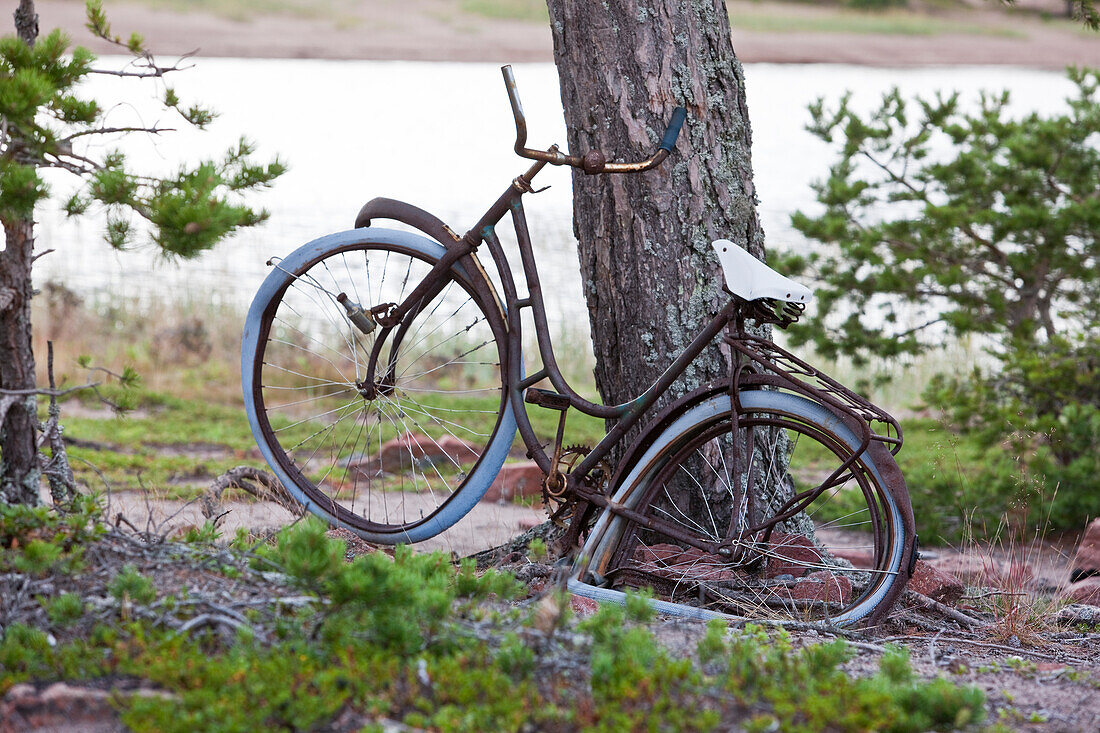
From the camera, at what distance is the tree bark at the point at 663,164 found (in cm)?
317

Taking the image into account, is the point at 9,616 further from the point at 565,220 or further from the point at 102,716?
the point at 565,220

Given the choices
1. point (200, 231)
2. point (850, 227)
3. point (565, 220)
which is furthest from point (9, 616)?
point (565, 220)

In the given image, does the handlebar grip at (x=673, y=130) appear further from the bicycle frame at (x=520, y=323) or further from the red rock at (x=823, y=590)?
the red rock at (x=823, y=590)

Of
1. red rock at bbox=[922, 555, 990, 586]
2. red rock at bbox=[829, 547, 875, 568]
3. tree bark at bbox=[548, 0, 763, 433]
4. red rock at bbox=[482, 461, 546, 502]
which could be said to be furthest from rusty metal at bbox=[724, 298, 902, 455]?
red rock at bbox=[482, 461, 546, 502]

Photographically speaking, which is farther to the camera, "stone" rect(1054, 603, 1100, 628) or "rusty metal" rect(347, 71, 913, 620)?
"stone" rect(1054, 603, 1100, 628)

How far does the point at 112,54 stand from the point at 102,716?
14229 mm

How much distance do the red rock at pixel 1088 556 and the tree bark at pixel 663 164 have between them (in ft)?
5.96

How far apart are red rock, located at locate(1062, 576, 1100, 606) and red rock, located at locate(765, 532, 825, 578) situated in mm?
1007

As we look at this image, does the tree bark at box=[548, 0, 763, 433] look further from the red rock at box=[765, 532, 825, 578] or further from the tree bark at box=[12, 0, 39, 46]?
the tree bark at box=[12, 0, 39, 46]

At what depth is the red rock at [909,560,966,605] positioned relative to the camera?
315 cm

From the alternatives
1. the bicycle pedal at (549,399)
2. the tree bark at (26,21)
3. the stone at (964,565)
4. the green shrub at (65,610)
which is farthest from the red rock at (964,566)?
the tree bark at (26,21)

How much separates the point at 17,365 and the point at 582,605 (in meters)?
1.75

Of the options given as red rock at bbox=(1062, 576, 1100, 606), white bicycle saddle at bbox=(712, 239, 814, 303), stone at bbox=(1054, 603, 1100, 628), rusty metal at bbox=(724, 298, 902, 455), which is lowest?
red rock at bbox=(1062, 576, 1100, 606)

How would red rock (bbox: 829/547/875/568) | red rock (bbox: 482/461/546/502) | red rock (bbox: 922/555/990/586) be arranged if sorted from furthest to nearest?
1. red rock (bbox: 482/461/546/502)
2. red rock (bbox: 829/547/875/568)
3. red rock (bbox: 922/555/990/586)
